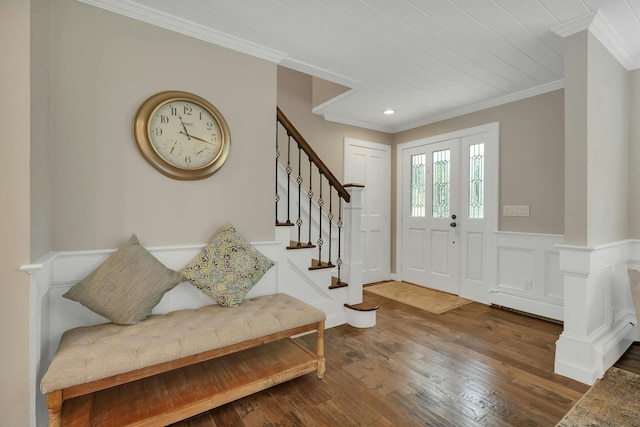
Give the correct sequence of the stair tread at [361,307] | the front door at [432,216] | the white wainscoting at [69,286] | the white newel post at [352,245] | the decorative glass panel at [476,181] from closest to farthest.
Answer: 1. the white wainscoting at [69,286]
2. the stair tread at [361,307]
3. the white newel post at [352,245]
4. the decorative glass panel at [476,181]
5. the front door at [432,216]

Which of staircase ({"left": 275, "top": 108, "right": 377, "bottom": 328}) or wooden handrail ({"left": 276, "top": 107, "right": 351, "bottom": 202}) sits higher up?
wooden handrail ({"left": 276, "top": 107, "right": 351, "bottom": 202})

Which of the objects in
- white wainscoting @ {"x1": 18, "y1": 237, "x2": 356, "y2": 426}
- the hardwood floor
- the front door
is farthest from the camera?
the front door

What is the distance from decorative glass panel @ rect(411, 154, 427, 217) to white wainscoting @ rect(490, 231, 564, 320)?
3.82ft

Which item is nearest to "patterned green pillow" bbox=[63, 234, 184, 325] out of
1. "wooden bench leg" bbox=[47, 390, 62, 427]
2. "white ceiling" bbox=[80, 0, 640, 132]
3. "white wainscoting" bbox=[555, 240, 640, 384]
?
"wooden bench leg" bbox=[47, 390, 62, 427]

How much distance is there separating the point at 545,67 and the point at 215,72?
290 centimetres

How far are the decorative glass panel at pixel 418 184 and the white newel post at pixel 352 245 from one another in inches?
71.3

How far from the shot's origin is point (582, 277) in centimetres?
214

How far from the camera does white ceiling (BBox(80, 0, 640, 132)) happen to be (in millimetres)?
1976

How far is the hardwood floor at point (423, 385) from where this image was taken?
174 centimetres

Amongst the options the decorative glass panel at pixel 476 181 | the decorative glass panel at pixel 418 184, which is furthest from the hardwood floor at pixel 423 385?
the decorative glass panel at pixel 418 184

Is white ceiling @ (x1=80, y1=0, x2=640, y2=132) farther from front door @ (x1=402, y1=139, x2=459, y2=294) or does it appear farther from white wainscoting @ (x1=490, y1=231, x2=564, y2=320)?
white wainscoting @ (x1=490, y1=231, x2=564, y2=320)

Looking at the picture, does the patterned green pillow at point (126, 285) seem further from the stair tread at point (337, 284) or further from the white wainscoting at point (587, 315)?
the white wainscoting at point (587, 315)

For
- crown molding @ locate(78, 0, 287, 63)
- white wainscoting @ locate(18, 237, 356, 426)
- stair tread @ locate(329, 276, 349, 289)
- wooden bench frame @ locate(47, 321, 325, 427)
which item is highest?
crown molding @ locate(78, 0, 287, 63)

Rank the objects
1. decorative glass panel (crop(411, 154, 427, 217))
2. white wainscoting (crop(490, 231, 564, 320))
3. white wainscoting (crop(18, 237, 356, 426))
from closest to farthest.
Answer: white wainscoting (crop(18, 237, 356, 426)) → white wainscoting (crop(490, 231, 564, 320)) → decorative glass panel (crop(411, 154, 427, 217))
